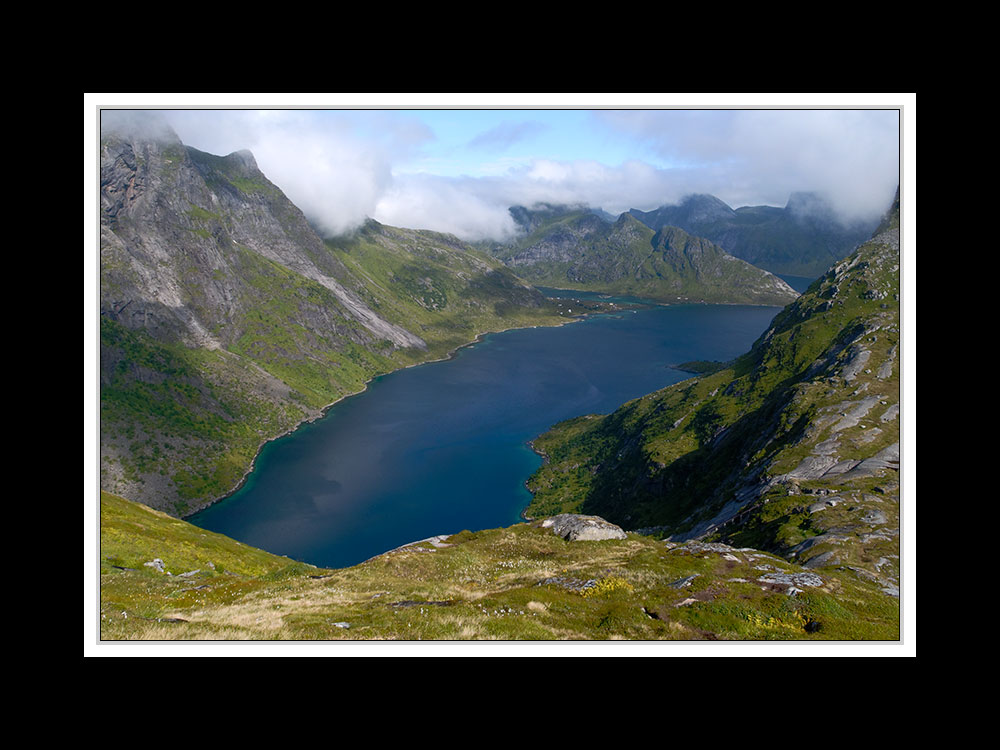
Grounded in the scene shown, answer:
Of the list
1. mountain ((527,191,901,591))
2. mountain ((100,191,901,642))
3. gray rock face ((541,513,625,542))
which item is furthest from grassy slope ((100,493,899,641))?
mountain ((527,191,901,591))

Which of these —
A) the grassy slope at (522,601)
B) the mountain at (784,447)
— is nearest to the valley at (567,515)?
the grassy slope at (522,601)

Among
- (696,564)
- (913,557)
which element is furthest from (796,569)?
(913,557)

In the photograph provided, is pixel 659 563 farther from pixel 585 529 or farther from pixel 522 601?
pixel 585 529

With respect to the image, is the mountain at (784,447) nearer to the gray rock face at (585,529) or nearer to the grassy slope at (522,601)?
the grassy slope at (522,601)

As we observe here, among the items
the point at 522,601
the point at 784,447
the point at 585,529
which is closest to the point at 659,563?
the point at 522,601

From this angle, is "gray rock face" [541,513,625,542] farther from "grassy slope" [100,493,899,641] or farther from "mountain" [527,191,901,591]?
"mountain" [527,191,901,591]

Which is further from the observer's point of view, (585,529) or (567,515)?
(567,515)
